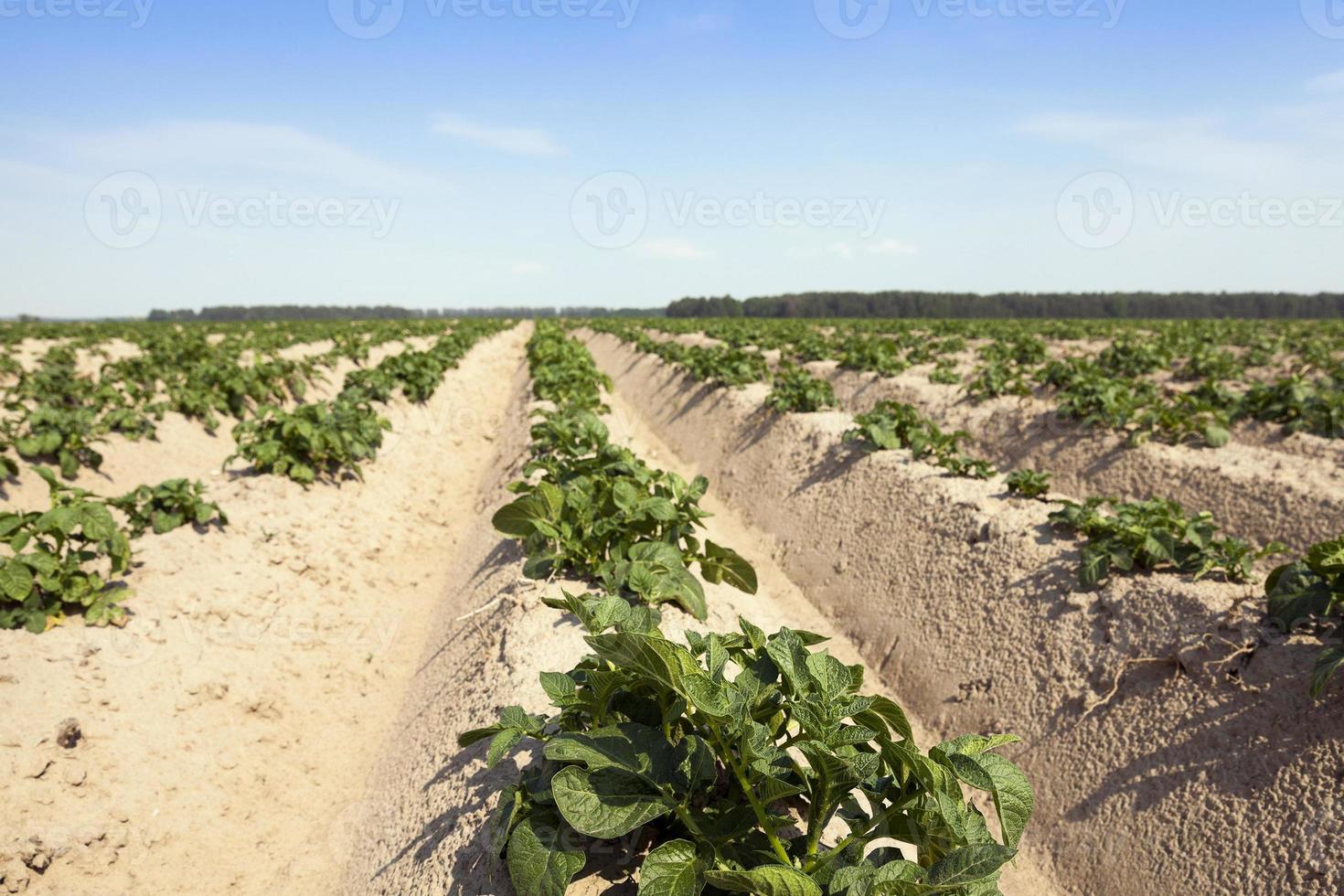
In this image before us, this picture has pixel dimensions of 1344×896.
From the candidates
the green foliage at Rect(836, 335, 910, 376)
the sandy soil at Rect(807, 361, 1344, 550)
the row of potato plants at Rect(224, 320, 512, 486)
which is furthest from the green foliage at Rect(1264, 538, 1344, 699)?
the green foliage at Rect(836, 335, 910, 376)

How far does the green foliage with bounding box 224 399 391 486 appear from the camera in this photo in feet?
26.8

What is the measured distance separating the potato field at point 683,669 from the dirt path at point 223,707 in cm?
3

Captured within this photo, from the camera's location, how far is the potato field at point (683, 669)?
2.28m

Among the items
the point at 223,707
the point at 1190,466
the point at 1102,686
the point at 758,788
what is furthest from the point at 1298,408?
the point at 223,707

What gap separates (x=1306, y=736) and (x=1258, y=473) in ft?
18.7

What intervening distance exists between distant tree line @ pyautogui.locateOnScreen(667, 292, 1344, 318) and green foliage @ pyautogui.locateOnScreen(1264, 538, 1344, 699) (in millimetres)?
95420

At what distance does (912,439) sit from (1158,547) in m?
3.59

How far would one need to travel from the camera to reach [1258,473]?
7.82 m

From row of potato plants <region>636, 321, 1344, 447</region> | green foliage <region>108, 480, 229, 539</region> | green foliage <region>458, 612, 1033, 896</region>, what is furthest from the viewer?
row of potato plants <region>636, 321, 1344, 447</region>

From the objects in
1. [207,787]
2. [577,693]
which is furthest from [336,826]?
[577,693]

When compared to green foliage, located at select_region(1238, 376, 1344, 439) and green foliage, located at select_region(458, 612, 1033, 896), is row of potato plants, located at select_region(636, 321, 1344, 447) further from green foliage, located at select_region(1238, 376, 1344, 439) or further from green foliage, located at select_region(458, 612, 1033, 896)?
green foliage, located at select_region(458, 612, 1033, 896)

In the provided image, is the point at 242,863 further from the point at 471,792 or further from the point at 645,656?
the point at 645,656

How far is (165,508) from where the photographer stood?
642 cm

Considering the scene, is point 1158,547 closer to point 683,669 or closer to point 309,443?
point 683,669
